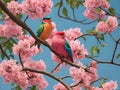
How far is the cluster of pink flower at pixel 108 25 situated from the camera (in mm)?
2865

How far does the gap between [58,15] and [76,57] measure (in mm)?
552

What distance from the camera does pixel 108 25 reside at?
2.90 metres

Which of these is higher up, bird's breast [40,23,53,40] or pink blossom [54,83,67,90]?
bird's breast [40,23,53,40]

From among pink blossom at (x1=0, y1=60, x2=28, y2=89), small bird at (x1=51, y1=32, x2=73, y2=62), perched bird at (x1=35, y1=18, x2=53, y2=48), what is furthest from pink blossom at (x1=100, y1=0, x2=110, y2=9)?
pink blossom at (x1=0, y1=60, x2=28, y2=89)

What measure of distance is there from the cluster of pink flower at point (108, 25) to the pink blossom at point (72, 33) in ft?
0.59

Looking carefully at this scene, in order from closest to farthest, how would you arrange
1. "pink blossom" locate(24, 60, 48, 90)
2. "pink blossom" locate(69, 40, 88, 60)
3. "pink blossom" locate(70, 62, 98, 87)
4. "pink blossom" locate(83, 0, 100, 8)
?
"pink blossom" locate(70, 62, 98, 87)
"pink blossom" locate(69, 40, 88, 60)
"pink blossom" locate(24, 60, 48, 90)
"pink blossom" locate(83, 0, 100, 8)

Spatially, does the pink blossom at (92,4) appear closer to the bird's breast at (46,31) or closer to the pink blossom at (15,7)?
the bird's breast at (46,31)

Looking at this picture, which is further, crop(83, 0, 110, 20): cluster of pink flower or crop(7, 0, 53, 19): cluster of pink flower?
crop(83, 0, 110, 20): cluster of pink flower

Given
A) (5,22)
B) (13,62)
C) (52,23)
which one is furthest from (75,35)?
(13,62)

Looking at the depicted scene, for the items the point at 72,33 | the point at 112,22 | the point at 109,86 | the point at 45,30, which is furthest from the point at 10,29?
the point at 112,22

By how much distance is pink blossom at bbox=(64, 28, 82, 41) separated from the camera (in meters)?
2.91

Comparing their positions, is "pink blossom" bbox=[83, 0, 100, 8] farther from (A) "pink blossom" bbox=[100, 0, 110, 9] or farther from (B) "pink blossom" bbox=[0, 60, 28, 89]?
(B) "pink blossom" bbox=[0, 60, 28, 89]

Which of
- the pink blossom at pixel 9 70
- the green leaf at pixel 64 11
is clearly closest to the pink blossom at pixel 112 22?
the green leaf at pixel 64 11

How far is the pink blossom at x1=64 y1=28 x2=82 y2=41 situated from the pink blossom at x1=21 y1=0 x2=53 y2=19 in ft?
2.14
